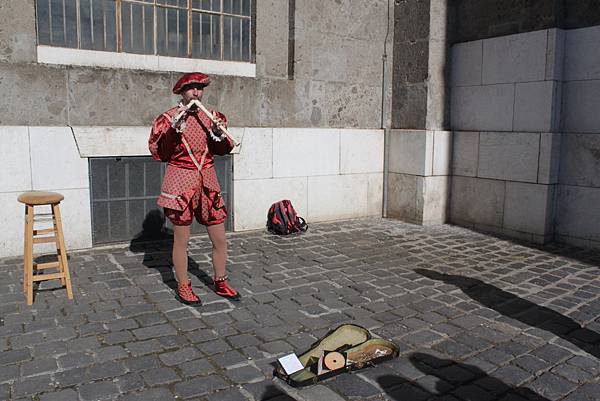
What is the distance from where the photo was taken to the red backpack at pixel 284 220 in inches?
305

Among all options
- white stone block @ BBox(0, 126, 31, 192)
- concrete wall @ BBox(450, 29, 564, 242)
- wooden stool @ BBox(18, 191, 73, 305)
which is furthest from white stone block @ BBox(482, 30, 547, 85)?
white stone block @ BBox(0, 126, 31, 192)

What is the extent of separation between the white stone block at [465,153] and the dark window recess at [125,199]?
4.52 meters

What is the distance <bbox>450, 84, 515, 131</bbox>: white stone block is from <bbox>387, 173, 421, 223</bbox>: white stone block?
112 centimetres

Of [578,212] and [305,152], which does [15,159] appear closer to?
[305,152]

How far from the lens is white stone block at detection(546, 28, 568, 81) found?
7.30 m

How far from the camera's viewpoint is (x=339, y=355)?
366 centimetres

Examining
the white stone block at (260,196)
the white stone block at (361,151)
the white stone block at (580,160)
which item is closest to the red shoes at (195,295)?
the white stone block at (260,196)

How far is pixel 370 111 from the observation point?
9062 mm

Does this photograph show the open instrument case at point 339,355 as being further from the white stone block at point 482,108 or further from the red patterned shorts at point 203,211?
the white stone block at point 482,108

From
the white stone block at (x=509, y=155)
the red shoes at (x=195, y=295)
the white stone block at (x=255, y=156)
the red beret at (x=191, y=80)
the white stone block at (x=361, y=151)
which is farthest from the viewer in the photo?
the white stone block at (x=361, y=151)

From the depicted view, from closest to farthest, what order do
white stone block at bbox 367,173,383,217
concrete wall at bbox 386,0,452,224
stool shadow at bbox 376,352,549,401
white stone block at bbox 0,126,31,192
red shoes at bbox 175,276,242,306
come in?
stool shadow at bbox 376,352,549,401, red shoes at bbox 175,276,242,306, white stone block at bbox 0,126,31,192, concrete wall at bbox 386,0,452,224, white stone block at bbox 367,173,383,217

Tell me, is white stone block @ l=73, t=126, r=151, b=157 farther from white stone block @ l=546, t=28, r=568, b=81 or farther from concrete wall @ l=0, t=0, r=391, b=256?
white stone block @ l=546, t=28, r=568, b=81

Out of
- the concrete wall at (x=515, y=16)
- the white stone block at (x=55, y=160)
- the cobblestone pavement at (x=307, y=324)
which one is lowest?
the cobblestone pavement at (x=307, y=324)

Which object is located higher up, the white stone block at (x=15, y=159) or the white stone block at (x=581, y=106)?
the white stone block at (x=581, y=106)
